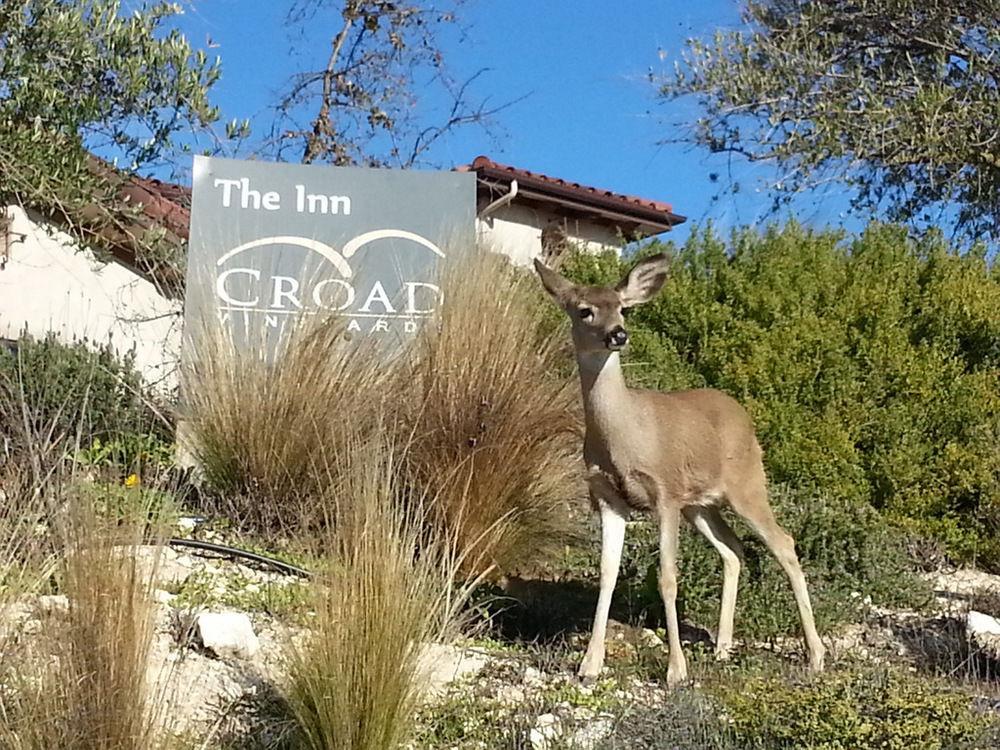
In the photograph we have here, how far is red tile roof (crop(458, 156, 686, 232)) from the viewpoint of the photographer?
19.7m

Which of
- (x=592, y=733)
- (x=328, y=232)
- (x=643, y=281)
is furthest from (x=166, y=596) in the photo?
(x=328, y=232)

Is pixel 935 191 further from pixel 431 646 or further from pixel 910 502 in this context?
pixel 431 646

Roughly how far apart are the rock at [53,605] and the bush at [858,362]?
5.94m

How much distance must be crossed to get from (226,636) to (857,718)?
2565 mm

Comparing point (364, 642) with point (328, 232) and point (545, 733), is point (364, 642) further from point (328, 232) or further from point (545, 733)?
point (328, 232)

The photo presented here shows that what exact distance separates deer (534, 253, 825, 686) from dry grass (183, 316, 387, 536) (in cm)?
182

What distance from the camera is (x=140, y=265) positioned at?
10.8m

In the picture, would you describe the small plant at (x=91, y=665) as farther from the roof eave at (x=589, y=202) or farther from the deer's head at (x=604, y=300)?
the roof eave at (x=589, y=202)

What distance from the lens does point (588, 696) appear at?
5234 millimetres

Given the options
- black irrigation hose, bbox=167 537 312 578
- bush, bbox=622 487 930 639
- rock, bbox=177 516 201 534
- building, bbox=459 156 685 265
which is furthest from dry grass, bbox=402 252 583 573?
building, bbox=459 156 685 265

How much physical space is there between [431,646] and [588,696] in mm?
820

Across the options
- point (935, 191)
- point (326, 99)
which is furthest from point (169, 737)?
point (326, 99)

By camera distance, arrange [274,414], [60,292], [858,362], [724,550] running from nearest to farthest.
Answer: [724,550] < [274,414] < [858,362] < [60,292]

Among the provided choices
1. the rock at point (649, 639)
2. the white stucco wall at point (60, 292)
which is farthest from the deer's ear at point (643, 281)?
the white stucco wall at point (60, 292)
